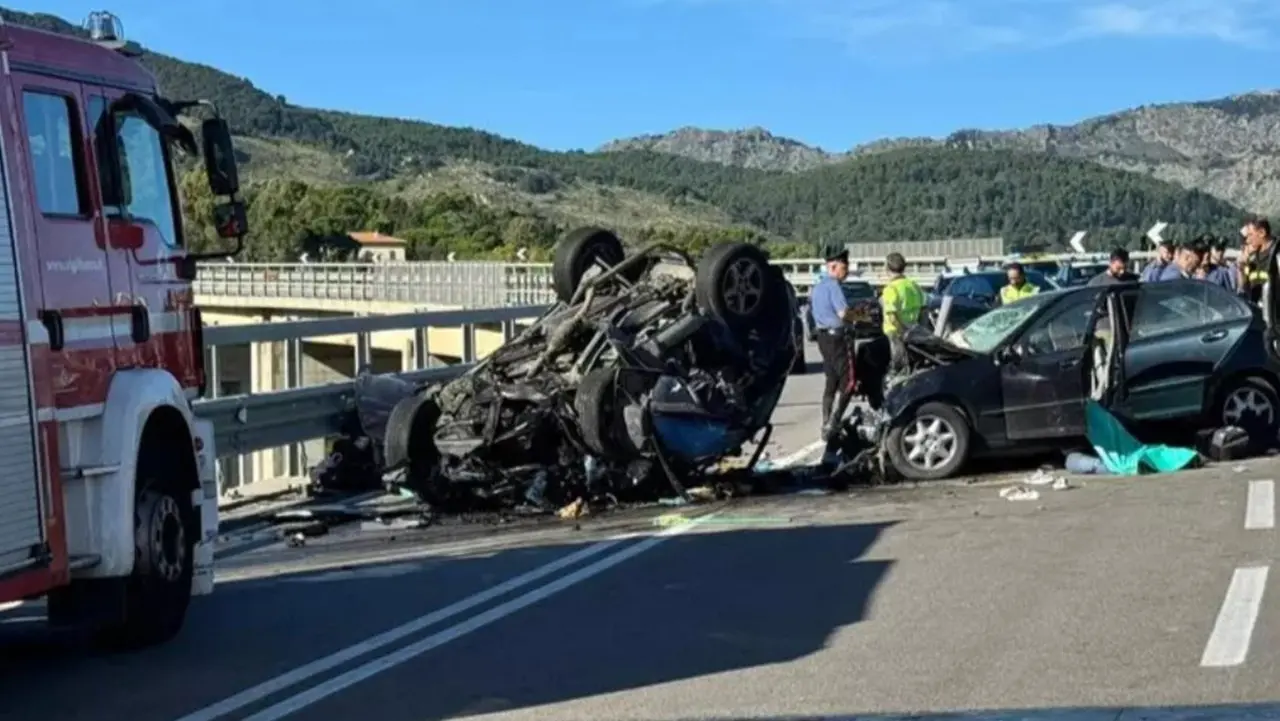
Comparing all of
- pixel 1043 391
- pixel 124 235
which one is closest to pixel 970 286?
pixel 1043 391

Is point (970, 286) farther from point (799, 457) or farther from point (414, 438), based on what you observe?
point (414, 438)

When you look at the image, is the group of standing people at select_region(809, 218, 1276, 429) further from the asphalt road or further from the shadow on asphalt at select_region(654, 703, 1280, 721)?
the shadow on asphalt at select_region(654, 703, 1280, 721)

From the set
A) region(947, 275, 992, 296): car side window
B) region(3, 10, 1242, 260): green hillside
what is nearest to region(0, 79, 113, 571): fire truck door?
region(947, 275, 992, 296): car side window

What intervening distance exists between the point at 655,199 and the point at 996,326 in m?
171

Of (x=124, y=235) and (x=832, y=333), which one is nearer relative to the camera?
(x=124, y=235)

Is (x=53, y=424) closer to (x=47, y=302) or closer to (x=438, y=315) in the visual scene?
(x=47, y=302)

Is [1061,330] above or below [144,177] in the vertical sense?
below

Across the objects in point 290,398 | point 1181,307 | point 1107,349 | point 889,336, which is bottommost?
point 290,398

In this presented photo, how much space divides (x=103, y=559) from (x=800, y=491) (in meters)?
7.17

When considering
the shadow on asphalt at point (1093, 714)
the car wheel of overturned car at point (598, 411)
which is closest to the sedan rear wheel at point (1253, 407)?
the car wheel of overturned car at point (598, 411)

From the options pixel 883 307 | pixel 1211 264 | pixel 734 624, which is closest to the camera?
pixel 734 624

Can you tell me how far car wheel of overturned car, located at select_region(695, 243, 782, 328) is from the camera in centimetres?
1419

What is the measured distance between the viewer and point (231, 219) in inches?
370

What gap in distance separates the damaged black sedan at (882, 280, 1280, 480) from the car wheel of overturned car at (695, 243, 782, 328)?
1.33 m
